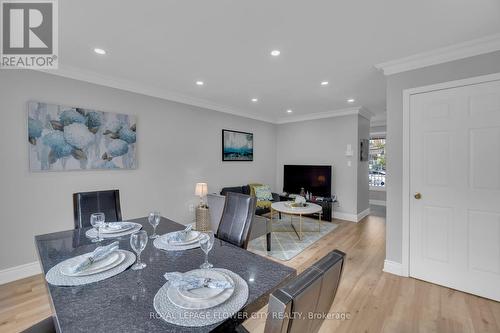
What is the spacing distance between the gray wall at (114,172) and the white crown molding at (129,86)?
7cm

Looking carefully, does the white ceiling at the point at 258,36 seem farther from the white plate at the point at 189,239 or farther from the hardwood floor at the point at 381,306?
the hardwood floor at the point at 381,306

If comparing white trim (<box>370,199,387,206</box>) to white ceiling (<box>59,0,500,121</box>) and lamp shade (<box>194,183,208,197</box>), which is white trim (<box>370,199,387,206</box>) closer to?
white ceiling (<box>59,0,500,121</box>)

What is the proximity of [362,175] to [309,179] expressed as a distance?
118cm

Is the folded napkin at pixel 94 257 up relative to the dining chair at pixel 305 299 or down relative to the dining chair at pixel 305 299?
down

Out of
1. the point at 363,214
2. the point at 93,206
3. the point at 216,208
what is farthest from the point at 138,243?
the point at 363,214

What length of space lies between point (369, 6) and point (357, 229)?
3.78 m

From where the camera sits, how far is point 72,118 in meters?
2.75

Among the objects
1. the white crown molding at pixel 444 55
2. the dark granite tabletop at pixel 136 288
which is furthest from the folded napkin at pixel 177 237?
the white crown molding at pixel 444 55

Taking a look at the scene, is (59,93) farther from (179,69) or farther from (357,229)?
(357,229)

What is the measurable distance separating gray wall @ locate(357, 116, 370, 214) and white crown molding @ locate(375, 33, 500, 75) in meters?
2.37

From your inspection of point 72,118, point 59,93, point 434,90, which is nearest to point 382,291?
point 434,90

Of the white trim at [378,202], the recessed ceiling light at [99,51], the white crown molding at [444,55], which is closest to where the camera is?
the white crown molding at [444,55]

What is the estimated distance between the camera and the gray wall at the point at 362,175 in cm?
489

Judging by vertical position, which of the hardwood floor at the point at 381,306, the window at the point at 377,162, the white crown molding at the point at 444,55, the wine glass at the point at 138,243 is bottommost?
the hardwood floor at the point at 381,306
